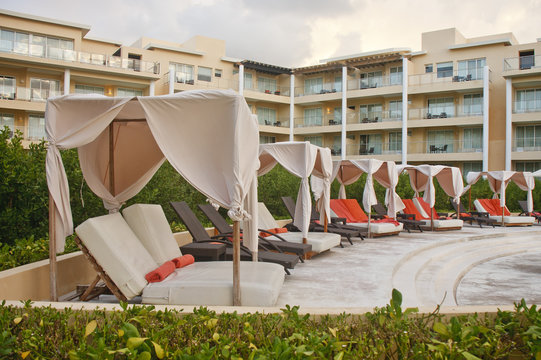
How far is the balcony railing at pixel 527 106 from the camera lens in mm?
32031

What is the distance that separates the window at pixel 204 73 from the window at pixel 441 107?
19.2m

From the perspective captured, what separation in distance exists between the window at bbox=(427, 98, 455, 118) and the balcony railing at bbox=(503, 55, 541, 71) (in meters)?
4.61

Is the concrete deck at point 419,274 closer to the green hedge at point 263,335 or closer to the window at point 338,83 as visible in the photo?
the green hedge at point 263,335

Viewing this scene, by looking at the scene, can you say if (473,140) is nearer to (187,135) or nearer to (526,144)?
(526,144)

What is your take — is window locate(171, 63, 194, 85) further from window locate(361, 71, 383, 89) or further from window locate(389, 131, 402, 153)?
window locate(389, 131, 402, 153)

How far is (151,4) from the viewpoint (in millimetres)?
56500

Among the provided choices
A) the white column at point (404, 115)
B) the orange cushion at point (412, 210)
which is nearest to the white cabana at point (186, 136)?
the orange cushion at point (412, 210)

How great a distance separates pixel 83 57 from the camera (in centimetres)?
3291

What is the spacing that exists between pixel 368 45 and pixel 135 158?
59.9m

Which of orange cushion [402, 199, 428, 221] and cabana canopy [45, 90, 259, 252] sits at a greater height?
cabana canopy [45, 90, 259, 252]

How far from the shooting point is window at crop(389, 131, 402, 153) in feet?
121

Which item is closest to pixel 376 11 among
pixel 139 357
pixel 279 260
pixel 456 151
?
pixel 456 151

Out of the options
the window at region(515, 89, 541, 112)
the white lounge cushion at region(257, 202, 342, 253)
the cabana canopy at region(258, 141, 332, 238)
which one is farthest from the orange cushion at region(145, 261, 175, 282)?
the window at region(515, 89, 541, 112)

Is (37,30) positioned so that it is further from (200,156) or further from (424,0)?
(200,156)
